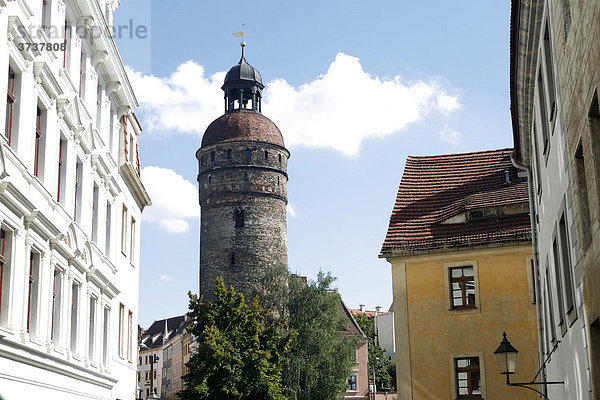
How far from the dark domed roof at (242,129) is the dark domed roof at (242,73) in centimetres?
260

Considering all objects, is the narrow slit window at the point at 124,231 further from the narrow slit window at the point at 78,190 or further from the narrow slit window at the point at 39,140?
the narrow slit window at the point at 39,140

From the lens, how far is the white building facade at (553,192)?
33.3 feet

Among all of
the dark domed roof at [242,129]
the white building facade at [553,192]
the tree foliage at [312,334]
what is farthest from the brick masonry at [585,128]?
the dark domed roof at [242,129]

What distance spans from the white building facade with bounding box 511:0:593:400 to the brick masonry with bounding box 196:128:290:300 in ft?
141

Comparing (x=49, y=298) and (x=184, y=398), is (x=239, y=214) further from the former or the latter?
(x=49, y=298)

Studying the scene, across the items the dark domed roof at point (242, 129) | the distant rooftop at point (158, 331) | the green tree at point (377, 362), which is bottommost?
the green tree at point (377, 362)

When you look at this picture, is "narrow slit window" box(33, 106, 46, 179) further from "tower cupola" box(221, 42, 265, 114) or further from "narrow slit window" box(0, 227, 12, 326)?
"tower cupola" box(221, 42, 265, 114)

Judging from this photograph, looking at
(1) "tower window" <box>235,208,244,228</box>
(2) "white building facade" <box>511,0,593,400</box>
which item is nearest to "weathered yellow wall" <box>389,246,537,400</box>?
(2) "white building facade" <box>511,0,593,400</box>

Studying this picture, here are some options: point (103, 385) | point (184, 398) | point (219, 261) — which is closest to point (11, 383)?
point (103, 385)

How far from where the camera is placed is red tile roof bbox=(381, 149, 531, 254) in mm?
22453

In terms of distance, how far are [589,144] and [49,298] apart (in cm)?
1008

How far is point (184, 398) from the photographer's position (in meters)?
33.4

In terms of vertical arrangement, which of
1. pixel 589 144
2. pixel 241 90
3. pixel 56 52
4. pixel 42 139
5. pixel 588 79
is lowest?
pixel 589 144

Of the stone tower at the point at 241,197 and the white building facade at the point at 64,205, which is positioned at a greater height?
the stone tower at the point at 241,197
